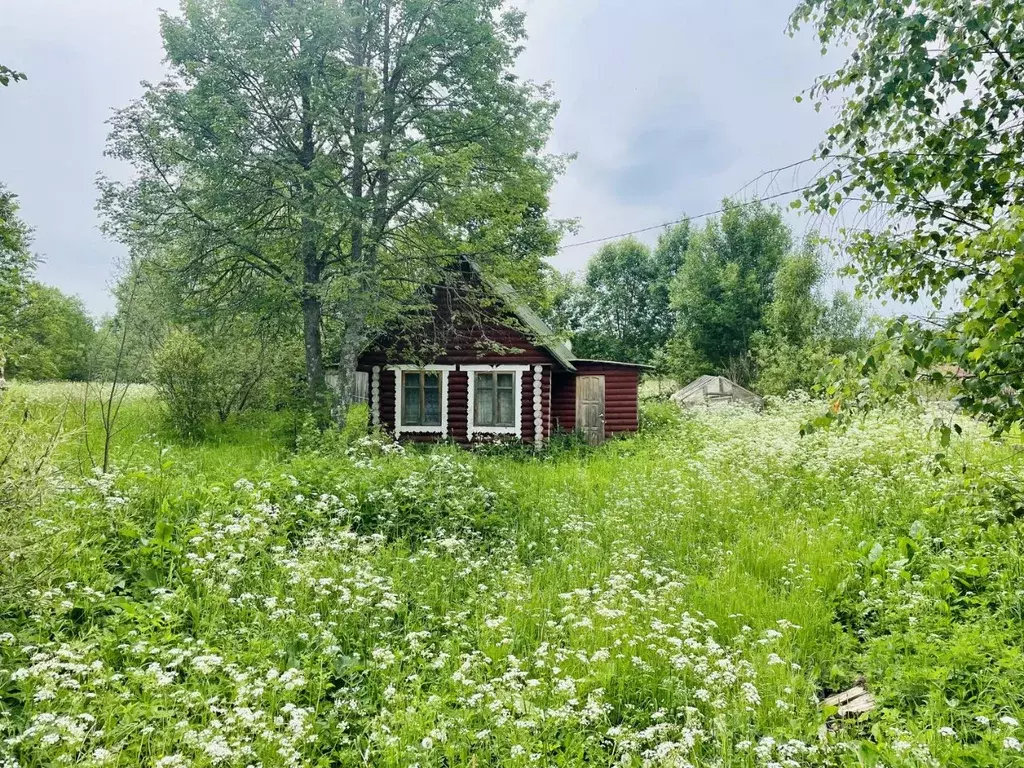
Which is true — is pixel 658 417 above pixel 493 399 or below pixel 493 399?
below

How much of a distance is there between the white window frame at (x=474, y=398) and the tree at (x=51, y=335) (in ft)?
34.5

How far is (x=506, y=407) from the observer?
58.9 ft

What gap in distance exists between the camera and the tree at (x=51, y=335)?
21.9m

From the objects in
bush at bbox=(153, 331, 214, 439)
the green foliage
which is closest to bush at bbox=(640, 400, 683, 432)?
bush at bbox=(153, 331, 214, 439)

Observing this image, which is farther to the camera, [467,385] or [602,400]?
[602,400]

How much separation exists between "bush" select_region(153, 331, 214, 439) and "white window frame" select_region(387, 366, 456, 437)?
199 inches

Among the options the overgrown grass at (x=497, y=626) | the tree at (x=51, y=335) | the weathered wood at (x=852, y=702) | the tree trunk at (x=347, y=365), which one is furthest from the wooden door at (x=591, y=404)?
the weathered wood at (x=852, y=702)

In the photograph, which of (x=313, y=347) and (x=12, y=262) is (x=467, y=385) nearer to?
(x=313, y=347)

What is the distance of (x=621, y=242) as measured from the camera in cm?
4822

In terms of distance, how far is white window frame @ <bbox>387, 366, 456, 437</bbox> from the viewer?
1784 centimetres

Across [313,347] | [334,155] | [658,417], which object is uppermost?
[334,155]

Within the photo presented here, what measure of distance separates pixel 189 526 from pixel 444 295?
11.9m

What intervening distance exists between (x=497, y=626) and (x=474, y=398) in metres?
12.9

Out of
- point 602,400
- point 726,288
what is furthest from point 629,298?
point 602,400
